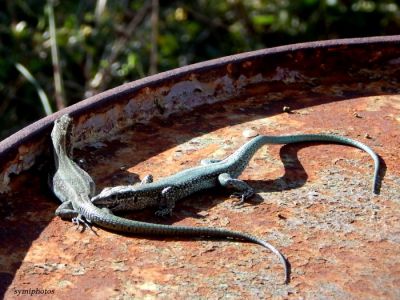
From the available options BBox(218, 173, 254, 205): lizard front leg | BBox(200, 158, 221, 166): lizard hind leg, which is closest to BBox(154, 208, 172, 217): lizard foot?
BBox(218, 173, 254, 205): lizard front leg

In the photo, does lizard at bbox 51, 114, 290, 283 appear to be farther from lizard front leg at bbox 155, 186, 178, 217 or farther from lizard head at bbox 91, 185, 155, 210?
lizard front leg at bbox 155, 186, 178, 217

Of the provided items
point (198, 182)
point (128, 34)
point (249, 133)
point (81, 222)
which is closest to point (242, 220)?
point (198, 182)

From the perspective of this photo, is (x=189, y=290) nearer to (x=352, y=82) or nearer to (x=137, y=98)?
(x=137, y=98)

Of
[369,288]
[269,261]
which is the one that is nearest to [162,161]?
[269,261]

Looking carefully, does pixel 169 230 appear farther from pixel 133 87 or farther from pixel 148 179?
pixel 133 87

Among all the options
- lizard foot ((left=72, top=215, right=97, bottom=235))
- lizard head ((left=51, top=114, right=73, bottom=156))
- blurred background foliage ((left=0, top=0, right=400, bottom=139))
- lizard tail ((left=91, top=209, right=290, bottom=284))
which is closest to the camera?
lizard tail ((left=91, top=209, right=290, bottom=284))

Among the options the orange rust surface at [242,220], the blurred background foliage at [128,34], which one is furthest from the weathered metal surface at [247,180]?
the blurred background foliage at [128,34]

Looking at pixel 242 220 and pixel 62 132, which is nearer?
pixel 242 220
